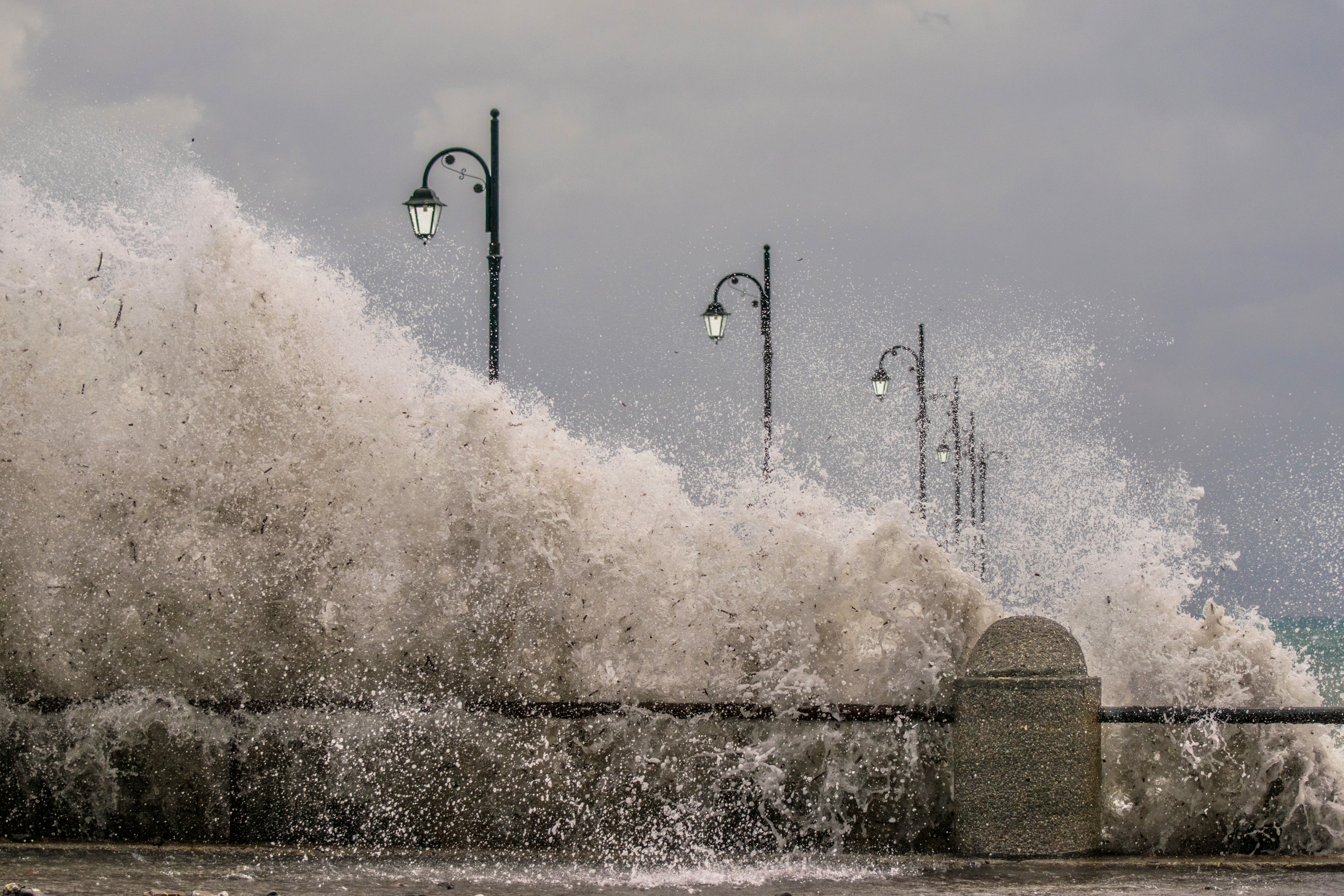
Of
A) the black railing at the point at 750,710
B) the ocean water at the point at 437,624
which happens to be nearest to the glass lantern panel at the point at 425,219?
the ocean water at the point at 437,624

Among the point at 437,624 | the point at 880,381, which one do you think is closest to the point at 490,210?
the point at 437,624

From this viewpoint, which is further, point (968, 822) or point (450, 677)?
point (450, 677)

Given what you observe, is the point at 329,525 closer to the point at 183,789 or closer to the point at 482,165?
the point at 183,789

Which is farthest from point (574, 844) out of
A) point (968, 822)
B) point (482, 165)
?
point (482, 165)

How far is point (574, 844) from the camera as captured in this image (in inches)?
250

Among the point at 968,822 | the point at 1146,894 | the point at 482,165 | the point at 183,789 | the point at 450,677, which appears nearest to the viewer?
the point at 1146,894

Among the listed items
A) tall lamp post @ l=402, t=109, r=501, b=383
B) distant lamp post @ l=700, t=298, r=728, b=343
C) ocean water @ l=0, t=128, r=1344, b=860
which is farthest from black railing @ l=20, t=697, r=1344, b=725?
distant lamp post @ l=700, t=298, r=728, b=343

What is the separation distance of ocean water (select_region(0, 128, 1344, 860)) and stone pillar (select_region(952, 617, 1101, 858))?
0.29 m

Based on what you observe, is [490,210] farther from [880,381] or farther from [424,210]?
[880,381]

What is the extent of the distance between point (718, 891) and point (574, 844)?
3.98 feet

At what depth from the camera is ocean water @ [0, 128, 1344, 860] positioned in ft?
20.6

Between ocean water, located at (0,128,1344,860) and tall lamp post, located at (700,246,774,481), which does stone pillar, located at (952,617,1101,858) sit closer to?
ocean water, located at (0,128,1344,860)

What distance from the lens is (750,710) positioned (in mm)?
6258

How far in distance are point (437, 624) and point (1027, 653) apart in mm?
3163
